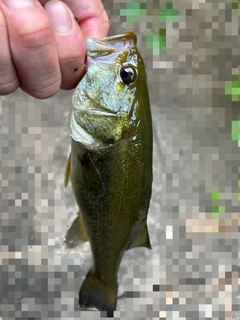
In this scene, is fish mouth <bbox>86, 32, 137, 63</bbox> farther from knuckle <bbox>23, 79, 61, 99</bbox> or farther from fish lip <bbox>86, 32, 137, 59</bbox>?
knuckle <bbox>23, 79, 61, 99</bbox>

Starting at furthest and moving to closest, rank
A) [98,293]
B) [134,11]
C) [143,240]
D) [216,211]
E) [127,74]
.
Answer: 1. [216,211]
2. [134,11]
3. [98,293]
4. [143,240]
5. [127,74]

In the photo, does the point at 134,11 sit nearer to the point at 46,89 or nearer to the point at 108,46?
the point at 108,46

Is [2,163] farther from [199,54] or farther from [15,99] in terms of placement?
[199,54]

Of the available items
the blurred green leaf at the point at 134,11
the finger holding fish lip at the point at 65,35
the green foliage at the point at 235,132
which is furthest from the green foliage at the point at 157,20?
the finger holding fish lip at the point at 65,35

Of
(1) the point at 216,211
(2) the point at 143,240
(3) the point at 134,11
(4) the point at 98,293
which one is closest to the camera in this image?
(2) the point at 143,240

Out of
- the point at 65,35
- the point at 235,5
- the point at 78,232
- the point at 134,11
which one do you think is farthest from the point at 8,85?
the point at 235,5

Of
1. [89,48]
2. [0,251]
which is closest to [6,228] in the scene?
[0,251]
